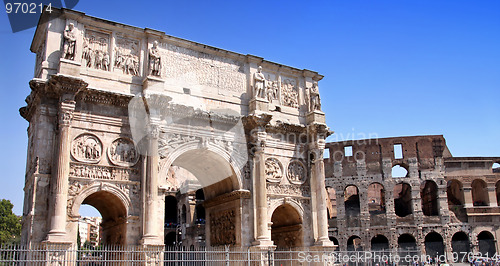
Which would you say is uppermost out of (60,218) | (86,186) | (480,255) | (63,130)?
(63,130)

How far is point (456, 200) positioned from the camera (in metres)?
36.1

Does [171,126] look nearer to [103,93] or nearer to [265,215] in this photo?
[103,93]

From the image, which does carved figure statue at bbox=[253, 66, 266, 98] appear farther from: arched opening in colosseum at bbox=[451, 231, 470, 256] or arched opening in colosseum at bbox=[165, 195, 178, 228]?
arched opening in colosseum at bbox=[451, 231, 470, 256]

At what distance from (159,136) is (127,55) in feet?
9.27

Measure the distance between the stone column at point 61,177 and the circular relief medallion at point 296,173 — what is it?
7.95 metres

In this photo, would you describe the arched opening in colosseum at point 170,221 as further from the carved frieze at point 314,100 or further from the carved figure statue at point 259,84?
the carved figure statue at point 259,84

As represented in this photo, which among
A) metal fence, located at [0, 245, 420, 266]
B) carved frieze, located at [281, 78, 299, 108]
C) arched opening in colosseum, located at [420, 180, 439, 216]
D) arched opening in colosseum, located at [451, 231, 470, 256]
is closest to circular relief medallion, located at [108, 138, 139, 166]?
metal fence, located at [0, 245, 420, 266]

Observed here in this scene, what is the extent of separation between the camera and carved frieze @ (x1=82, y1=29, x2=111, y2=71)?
1445 cm

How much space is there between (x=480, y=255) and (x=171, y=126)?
2649 cm

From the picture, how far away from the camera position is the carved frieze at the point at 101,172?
44.2 ft

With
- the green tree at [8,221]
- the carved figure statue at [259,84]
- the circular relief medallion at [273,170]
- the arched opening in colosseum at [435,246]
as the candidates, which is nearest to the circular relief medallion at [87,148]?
the carved figure statue at [259,84]

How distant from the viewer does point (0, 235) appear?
38625 millimetres

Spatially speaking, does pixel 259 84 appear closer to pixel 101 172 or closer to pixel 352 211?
pixel 101 172

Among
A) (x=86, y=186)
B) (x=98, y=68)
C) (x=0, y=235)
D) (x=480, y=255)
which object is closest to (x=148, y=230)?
(x=86, y=186)
